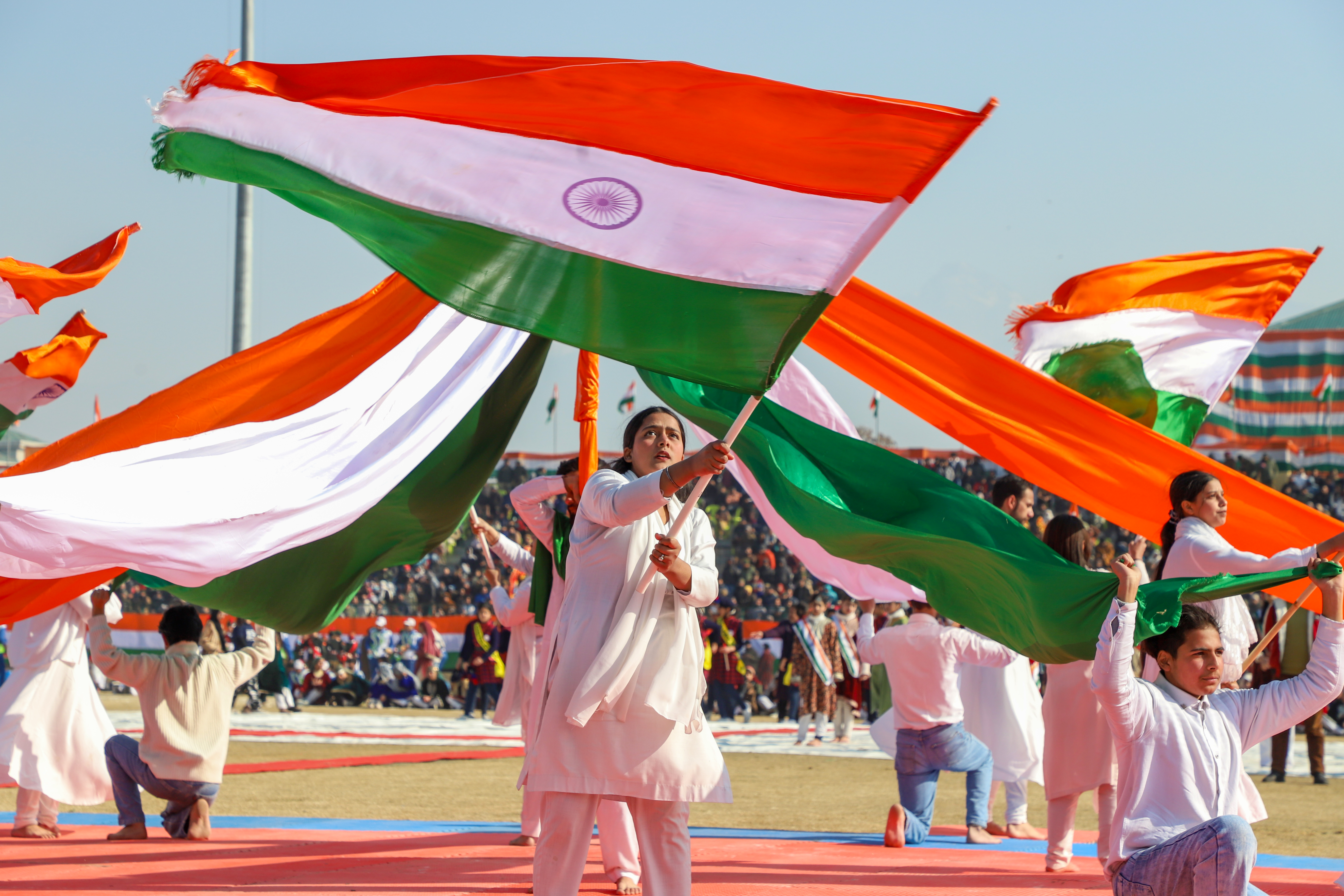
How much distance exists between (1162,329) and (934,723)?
2.79 m

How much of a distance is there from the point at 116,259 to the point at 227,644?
17.8 metres

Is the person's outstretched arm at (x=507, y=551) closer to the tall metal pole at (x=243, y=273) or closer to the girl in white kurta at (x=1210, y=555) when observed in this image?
the girl in white kurta at (x=1210, y=555)

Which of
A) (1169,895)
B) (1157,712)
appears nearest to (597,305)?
(1157,712)

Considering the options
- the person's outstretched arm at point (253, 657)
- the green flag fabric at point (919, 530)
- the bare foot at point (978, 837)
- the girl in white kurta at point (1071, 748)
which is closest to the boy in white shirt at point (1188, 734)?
the green flag fabric at point (919, 530)

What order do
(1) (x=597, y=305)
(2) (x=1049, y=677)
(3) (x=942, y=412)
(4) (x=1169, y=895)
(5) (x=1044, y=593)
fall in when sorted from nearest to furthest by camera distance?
(4) (x=1169, y=895), (1) (x=597, y=305), (5) (x=1044, y=593), (3) (x=942, y=412), (2) (x=1049, y=677)

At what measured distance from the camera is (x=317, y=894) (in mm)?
6137

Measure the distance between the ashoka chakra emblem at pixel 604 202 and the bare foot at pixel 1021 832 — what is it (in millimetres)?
5496

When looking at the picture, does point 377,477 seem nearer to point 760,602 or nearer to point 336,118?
point 336,118

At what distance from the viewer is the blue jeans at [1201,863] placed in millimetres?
3908

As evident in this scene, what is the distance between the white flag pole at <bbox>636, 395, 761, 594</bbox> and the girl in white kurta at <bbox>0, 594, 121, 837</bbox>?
4617mm

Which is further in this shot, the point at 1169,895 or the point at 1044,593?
the point at 1044,593

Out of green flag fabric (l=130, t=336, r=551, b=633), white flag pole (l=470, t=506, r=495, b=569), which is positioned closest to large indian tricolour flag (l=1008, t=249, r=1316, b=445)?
green flag fabric (l=130, t=336, r=551, b=633)

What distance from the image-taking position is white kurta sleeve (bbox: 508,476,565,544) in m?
6.63

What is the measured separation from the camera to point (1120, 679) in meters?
4.18
